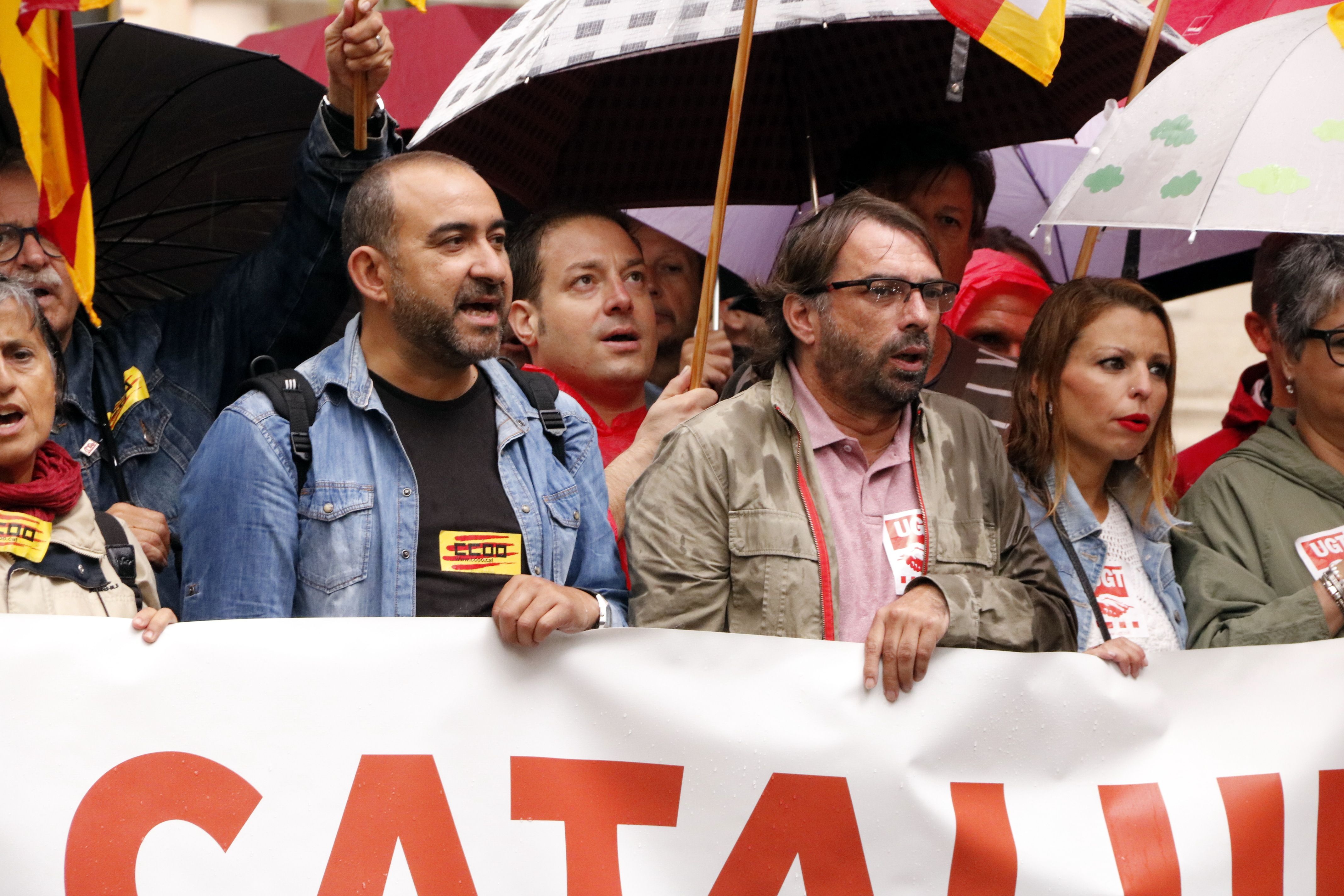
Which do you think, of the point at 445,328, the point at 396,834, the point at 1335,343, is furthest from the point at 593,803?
the point at 1335,343

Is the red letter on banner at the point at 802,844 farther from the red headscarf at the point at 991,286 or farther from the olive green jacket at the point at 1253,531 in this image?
the red headscarf at the point at 991,286

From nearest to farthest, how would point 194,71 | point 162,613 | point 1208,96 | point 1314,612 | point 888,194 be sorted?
point 162,613
point 1314,612
point 1208,96
point 194,71
point 888,194

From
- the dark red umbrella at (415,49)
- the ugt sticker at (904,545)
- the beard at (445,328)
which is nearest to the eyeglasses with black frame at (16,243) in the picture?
the beard at (445,328)

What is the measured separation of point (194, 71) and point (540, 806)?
225 centimetres

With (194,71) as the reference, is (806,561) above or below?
below

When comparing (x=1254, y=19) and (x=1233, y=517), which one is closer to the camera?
(x=1233, y=517)

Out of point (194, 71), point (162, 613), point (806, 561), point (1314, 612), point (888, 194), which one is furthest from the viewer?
point (888, 194)

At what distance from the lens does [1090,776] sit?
3.12 m

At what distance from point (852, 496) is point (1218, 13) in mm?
2589

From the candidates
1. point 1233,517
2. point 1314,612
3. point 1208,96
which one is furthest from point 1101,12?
point 1314,612

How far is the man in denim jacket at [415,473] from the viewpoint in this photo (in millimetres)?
3039

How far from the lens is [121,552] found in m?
3.21

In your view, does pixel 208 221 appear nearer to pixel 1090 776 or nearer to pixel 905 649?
pixel 905 649

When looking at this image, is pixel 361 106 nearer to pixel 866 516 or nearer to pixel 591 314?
pixel 591 314
